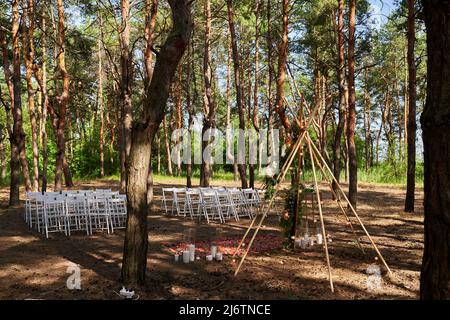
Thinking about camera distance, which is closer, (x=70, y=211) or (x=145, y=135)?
(x=145, y=135)

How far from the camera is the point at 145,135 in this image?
528 centimetres

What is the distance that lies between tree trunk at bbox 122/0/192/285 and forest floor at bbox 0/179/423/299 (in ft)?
1.76

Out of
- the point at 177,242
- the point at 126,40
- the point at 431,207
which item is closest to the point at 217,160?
the point at 126,40

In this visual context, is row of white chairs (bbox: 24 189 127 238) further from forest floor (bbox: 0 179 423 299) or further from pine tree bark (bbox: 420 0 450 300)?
pine tree bark (bbox: 420 0 450 300)

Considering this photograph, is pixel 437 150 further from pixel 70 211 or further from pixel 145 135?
pixel 70 211

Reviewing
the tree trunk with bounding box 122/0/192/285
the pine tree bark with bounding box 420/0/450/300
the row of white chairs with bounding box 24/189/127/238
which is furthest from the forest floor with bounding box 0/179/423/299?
the pine tree bark with bounding box 420/0/450/300

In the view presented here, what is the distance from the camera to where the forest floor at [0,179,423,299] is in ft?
17.4

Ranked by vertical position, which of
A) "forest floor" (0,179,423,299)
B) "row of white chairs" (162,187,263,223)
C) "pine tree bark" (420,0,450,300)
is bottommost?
"forest floor" (0,179,423,299)

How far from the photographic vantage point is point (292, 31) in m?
24.1

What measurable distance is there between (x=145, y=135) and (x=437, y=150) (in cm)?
340

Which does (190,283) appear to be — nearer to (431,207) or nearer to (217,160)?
(431,207)

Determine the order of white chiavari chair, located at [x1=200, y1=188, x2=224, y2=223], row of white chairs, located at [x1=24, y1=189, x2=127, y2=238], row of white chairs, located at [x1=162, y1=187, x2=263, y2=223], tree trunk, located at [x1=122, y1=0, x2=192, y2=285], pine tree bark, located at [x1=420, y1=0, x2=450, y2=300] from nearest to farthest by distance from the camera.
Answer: pine tree bark, located at [x1=420, y1=0, x2=450, y2=300] → tree trunk, located at [x1=122, y1=0, x2=192, y2=285] → row of white chairs, located at [x1=24, y1=189, x2=127, y2=238] → white chiavari chair, located at [x1=200, y1=188, x2=224, y2=223] → row of white chairs, located at [x1=162, y1=187, x2=263, y2=223]

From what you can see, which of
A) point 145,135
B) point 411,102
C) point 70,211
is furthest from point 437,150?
point 411,102

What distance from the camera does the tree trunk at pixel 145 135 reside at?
17.3ft
